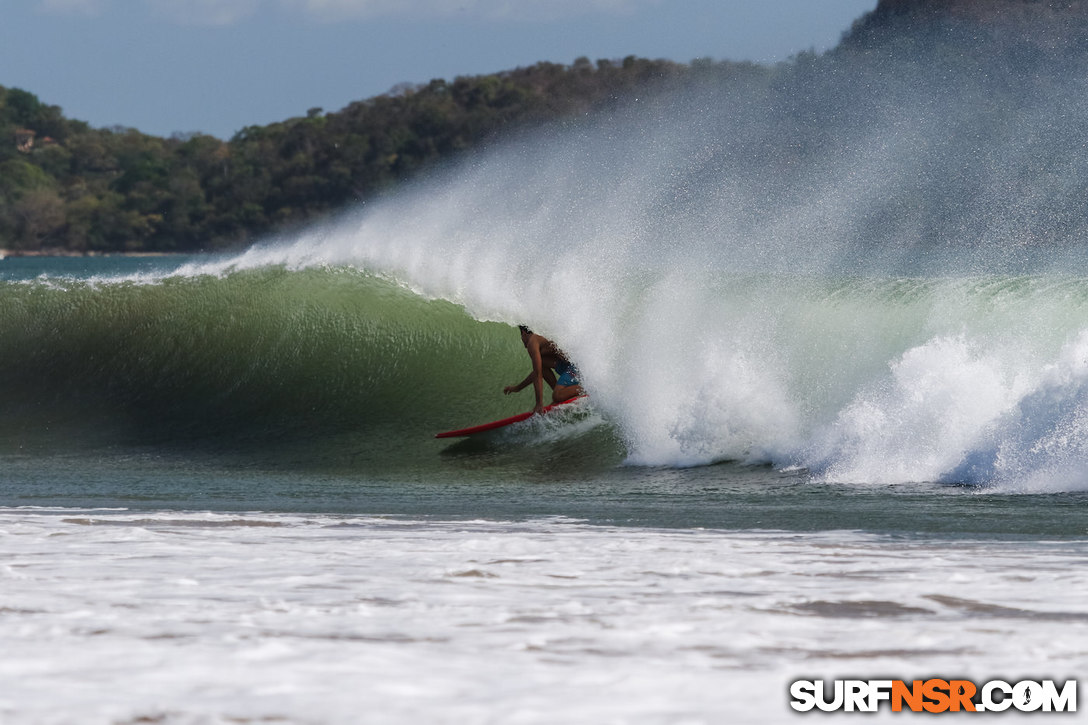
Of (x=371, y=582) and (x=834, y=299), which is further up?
(x=834, y=299)

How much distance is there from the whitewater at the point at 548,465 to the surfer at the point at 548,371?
167 mm

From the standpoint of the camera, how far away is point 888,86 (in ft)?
107

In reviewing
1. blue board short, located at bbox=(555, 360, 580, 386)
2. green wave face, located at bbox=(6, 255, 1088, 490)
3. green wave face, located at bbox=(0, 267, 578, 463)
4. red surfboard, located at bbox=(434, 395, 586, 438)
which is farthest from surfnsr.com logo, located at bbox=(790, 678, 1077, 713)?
green wave face, located at bbox=(0, 267, 578, 463)

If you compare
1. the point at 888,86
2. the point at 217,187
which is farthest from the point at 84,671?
the point at 217,187

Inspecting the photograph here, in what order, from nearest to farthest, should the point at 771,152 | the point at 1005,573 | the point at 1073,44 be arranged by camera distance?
the point at 1005,573 → the point at 771,152 → the point at 1073,44

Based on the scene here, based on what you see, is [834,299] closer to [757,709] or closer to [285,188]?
[757,709]

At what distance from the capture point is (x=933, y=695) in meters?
4.30

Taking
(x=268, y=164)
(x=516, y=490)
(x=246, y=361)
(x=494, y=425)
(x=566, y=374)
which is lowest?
(x=516, y=490)

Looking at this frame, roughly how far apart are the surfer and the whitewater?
17cm

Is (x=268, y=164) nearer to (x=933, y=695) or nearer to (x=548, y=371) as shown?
(x=548, y=371)

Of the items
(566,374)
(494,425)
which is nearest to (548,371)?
(566,374)

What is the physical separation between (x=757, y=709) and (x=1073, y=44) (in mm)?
49676

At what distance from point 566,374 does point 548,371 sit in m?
0.25

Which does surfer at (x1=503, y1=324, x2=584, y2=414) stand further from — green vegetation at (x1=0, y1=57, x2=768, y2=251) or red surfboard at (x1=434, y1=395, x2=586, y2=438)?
green vegetation at (x1=0, y1=57, x2=768, y2=251)
